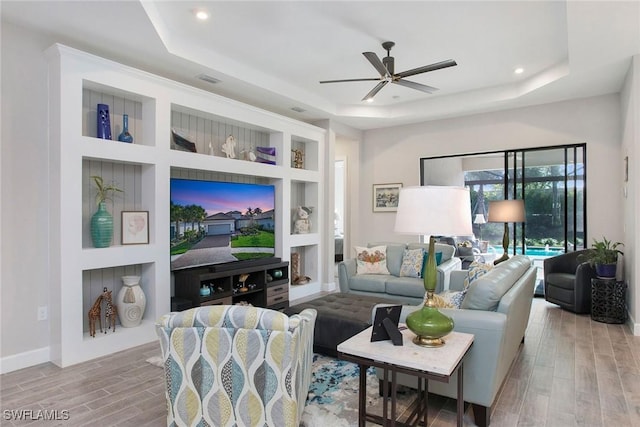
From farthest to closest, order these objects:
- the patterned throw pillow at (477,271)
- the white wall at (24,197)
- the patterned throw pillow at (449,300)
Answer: the white wall at (24,197)
the patterned throw pillow at (477,271)
the patterned throw pillow at (449,300)

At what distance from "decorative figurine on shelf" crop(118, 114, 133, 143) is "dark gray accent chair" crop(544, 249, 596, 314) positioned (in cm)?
547

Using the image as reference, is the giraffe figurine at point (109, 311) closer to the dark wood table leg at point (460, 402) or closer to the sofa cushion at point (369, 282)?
the sofa cushion at point (369, 282)

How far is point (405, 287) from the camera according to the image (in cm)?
477

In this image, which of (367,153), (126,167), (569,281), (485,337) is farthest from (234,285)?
(569,281)

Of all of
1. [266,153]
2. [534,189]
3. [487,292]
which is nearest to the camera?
[487,292]

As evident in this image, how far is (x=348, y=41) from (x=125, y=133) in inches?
97.1

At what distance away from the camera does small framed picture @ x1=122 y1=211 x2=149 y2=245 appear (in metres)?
3.86

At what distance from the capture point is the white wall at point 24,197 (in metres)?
3.19

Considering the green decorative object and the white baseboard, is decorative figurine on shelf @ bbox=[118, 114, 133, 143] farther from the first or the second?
the green decorative object

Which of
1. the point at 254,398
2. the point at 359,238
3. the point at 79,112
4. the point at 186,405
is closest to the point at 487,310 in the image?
the point at 254,398

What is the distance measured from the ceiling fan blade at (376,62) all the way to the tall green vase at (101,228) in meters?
2.87

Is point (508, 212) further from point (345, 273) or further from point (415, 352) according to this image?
point (415, 352)

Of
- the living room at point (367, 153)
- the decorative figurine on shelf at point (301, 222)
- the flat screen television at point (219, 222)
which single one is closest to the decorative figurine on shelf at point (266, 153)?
the flat screen television at point (219, 222)

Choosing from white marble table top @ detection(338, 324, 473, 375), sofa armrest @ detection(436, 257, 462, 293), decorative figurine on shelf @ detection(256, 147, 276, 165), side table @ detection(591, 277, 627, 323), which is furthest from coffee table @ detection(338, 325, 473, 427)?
decorative figurine on shelf @ detection(256, 147, 276, 165)
